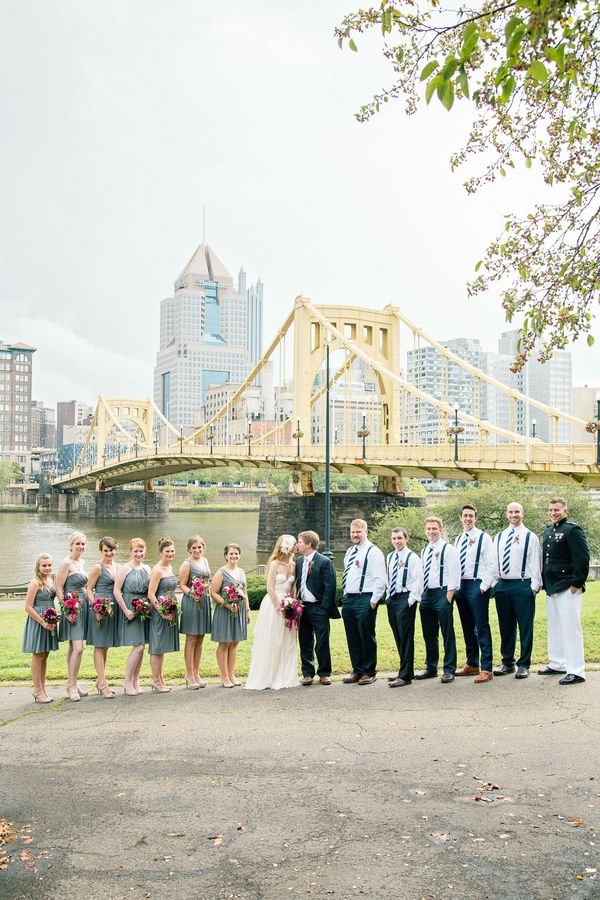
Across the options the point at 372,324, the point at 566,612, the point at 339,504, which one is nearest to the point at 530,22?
the point at 566,612

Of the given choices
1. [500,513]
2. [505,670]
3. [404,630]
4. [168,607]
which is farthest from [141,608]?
[500,513]

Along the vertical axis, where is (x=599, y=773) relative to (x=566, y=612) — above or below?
below

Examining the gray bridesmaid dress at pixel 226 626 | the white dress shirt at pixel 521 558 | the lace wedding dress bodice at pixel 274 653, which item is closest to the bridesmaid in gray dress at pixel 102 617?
the gray bridesmaid dress at pixel 226 626

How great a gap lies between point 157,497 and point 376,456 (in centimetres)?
5088

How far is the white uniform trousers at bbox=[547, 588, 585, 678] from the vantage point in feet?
27.8

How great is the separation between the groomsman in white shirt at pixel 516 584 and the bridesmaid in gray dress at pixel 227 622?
2.74 meters

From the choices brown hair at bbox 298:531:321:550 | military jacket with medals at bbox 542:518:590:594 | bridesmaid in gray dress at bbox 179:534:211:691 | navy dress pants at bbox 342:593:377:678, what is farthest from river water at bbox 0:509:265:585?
military jacket with medals at bbox 542:518:590:594

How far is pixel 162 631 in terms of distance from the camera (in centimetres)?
896

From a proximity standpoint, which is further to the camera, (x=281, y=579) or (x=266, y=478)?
(x=266, y=478)

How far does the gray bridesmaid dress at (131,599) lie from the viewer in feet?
29.0

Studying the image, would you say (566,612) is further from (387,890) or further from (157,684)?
(387,890)

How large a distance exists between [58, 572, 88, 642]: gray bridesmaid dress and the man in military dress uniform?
15.8ft

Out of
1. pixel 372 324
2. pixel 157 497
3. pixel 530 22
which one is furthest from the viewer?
pixel 157 497

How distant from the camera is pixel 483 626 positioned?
29.4 ft
